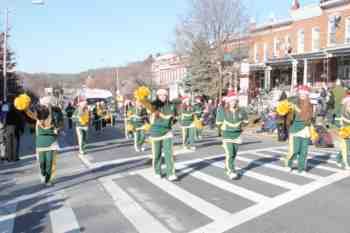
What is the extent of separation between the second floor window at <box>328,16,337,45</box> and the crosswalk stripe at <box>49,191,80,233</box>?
29750 millimetres

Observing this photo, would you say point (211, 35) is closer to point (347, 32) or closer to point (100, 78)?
point (347, 32)

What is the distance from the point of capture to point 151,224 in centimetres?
615

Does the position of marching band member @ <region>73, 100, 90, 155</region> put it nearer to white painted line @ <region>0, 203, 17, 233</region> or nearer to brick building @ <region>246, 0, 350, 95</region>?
white painted line @ <region>0, 203, 17, 233</region>

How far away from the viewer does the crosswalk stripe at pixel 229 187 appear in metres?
7.71

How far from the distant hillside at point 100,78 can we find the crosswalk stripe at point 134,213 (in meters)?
80.1

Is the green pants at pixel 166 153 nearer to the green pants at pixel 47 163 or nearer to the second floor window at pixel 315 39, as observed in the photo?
the green pants at pixel 47 163

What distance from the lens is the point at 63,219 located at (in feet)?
21.3

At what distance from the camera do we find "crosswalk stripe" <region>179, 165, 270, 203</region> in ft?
25.3

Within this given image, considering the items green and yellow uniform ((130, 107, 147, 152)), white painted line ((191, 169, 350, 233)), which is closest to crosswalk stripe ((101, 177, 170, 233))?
white painted line ((191, 169, 350, 233))

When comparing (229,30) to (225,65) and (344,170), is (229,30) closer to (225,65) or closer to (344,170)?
(225,65)

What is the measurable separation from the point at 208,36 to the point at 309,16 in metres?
8.63

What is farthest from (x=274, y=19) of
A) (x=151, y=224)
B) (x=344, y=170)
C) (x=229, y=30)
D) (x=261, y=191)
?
(x=151, y=224)

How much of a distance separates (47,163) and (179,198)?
304cm

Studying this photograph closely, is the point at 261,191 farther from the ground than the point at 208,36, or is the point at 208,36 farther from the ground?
the point at 208,36
